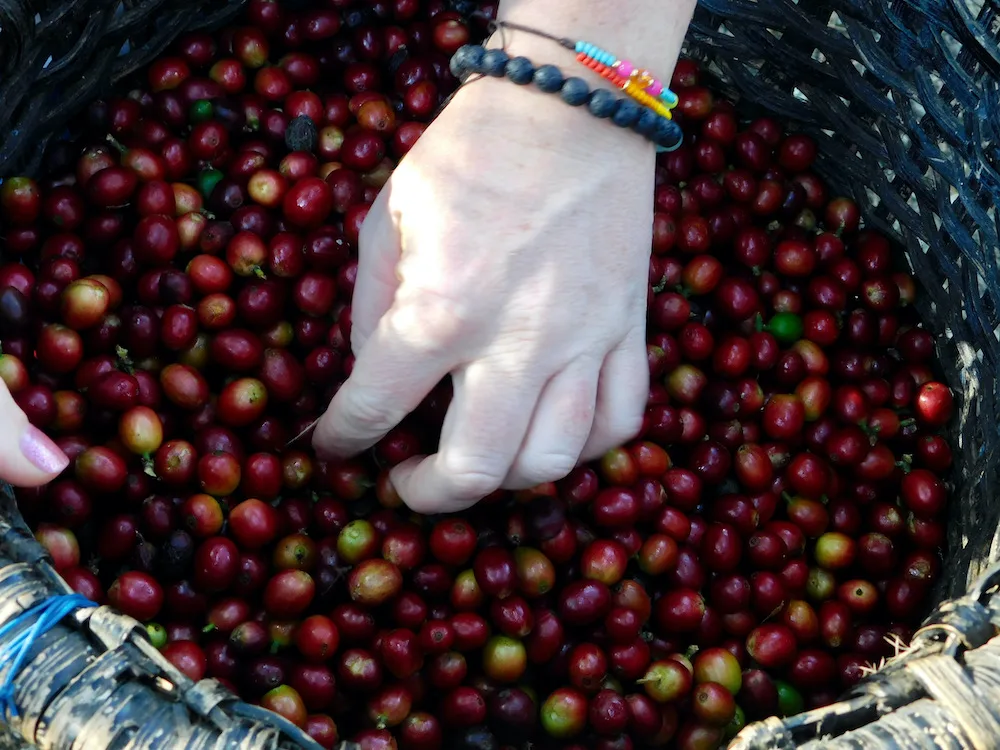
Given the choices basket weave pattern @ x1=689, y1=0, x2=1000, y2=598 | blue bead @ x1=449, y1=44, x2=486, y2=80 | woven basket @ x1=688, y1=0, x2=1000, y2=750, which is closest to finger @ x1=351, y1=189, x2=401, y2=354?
blue bead @ x1=449, y1=44, x2=486, y2=80

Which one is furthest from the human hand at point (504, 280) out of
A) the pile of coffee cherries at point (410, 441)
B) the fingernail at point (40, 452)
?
the fingernail at point (40, 452)

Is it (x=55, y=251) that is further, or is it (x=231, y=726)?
(x=55, y=251)

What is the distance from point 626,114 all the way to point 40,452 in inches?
39.1

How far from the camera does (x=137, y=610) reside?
177 centimetres

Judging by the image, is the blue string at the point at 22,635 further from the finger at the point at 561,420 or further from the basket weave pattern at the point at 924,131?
the basket weave pattern at the point at 924,131

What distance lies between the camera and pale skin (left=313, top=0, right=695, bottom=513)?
1547mm

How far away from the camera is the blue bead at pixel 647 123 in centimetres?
164

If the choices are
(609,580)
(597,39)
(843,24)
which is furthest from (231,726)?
(843,24)

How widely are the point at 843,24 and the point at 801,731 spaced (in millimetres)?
1525

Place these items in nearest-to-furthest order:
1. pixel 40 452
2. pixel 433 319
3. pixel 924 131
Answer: pixel 40 452
pixel 433 319
pixel 924 131

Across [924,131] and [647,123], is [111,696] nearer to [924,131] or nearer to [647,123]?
[647,123]

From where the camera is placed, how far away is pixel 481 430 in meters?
1.59

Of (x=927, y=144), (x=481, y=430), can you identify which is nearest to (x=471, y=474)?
(x=481, y=430)

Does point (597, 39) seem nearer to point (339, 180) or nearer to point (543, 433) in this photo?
point (543, 433)
